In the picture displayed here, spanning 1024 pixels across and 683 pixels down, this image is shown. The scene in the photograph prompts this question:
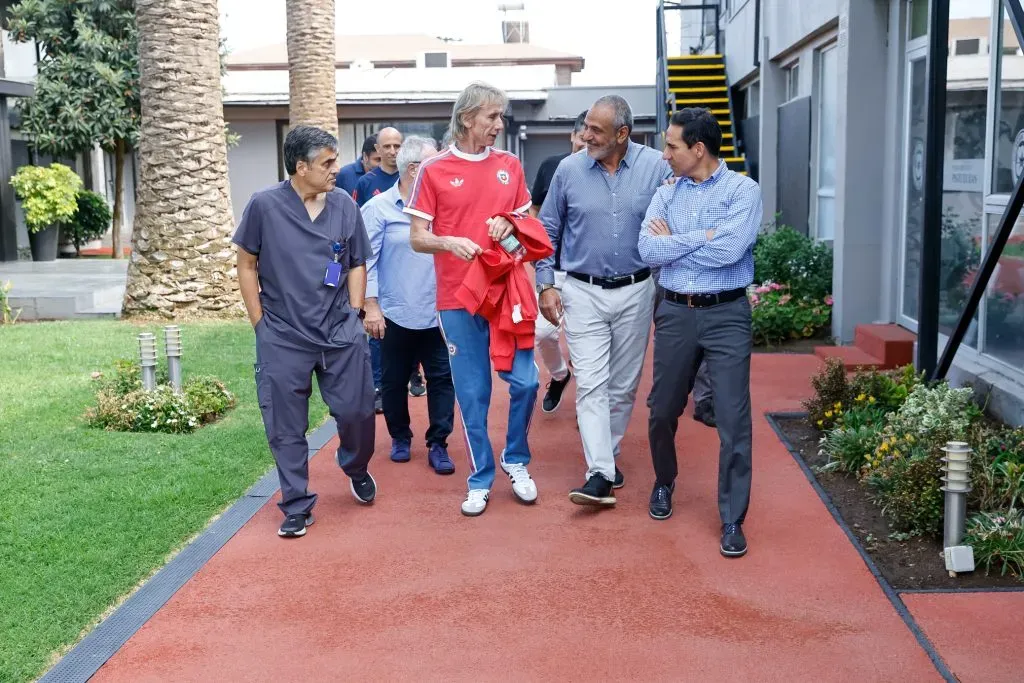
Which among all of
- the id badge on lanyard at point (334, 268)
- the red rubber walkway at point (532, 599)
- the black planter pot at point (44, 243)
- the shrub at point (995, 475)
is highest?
the id badge on lanyard at point (334, 268)

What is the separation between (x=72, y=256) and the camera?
23.4m

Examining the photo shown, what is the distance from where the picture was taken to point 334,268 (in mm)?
5441

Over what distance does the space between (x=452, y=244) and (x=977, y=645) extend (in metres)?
2.87

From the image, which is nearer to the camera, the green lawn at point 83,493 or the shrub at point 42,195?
the green lawn at point 83,493

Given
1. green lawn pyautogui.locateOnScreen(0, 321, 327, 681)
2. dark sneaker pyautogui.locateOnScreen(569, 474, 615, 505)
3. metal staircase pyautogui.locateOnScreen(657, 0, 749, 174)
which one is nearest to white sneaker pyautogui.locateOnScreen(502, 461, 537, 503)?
dark sneaker pyautogui.locateOnScreen(569, 474, 615, 505)

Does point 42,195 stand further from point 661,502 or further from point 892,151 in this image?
point 661,502

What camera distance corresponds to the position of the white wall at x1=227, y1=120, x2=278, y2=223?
100ft

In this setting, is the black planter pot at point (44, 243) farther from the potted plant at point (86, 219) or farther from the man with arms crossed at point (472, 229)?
the man with arms crossed at point (472, 229)

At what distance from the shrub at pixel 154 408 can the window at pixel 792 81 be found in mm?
8777

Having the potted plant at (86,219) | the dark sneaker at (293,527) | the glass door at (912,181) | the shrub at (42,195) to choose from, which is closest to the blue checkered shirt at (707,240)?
the dark sneaker at (293,527)

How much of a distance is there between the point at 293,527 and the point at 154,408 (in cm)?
271

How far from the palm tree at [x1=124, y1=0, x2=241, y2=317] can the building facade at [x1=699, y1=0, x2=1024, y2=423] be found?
6.75 meters

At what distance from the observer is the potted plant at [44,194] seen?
20.4 metres

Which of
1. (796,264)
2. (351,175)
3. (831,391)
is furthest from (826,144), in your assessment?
(831,391)
